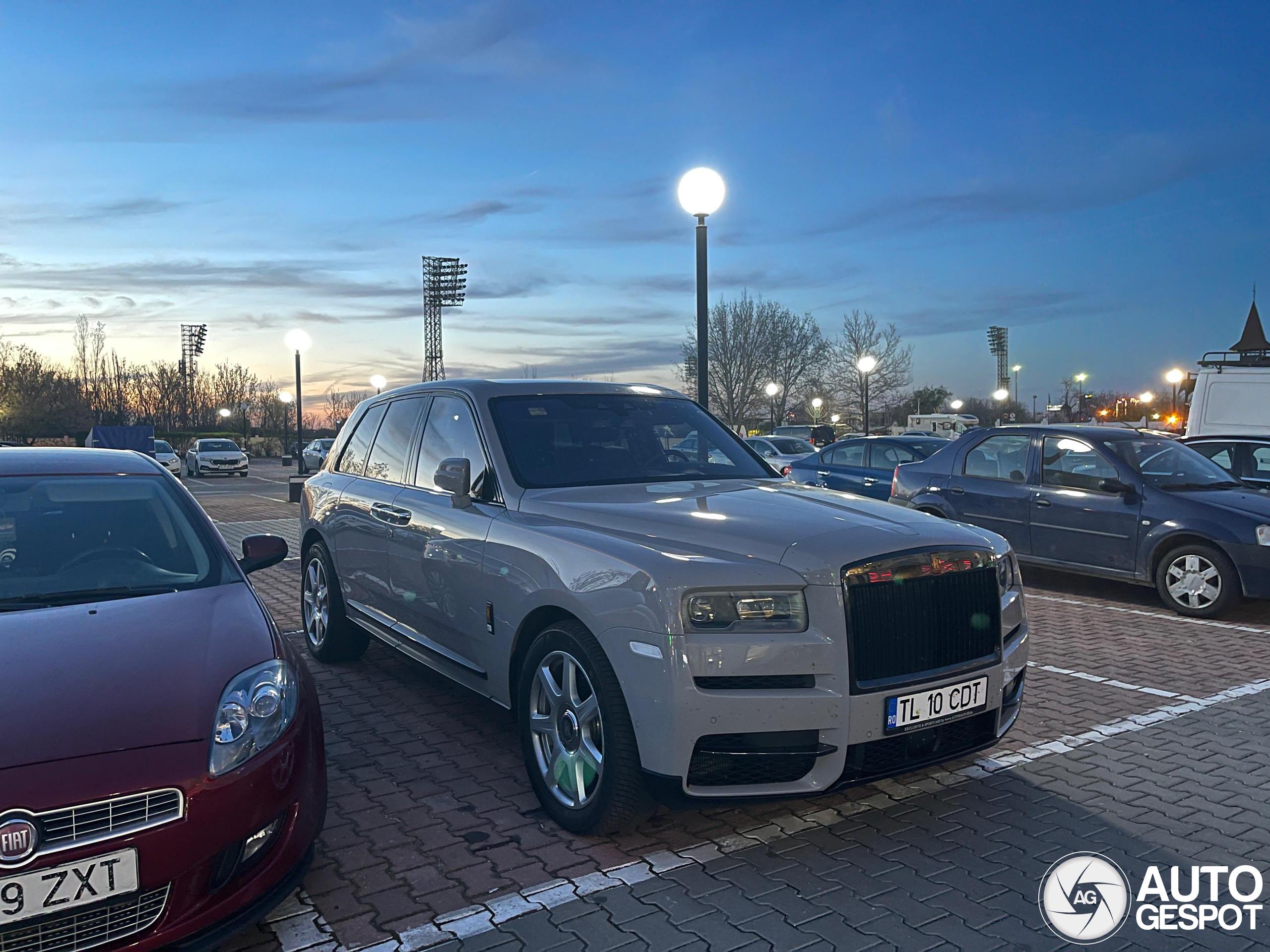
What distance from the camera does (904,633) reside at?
3496mm

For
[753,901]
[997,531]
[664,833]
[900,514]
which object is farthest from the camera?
[997,531]

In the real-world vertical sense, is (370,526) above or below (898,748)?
above

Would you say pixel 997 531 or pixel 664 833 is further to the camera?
pixel 997 531

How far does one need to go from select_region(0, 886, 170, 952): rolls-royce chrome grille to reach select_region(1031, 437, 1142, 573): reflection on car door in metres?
8.34

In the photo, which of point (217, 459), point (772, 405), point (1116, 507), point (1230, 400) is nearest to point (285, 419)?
point (217, 459)

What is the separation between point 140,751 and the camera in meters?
2.68

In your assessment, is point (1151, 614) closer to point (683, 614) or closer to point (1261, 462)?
point (1261, 462)

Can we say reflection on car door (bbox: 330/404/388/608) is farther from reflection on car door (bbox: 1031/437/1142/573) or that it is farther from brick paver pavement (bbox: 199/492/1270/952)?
reflection on car door (bbox: 1031/437/1142/573)

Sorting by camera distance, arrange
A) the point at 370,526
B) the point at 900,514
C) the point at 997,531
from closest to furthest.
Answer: the point at 900,514, the point at 370,526, the point at 997,531

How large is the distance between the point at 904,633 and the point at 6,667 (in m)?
3.01

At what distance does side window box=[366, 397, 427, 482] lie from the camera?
216 inches

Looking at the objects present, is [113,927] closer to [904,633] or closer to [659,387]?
[904,633]

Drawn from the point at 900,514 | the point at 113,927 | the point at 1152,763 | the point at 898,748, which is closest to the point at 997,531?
the point at 1152,763

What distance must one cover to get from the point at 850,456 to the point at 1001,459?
389cm
